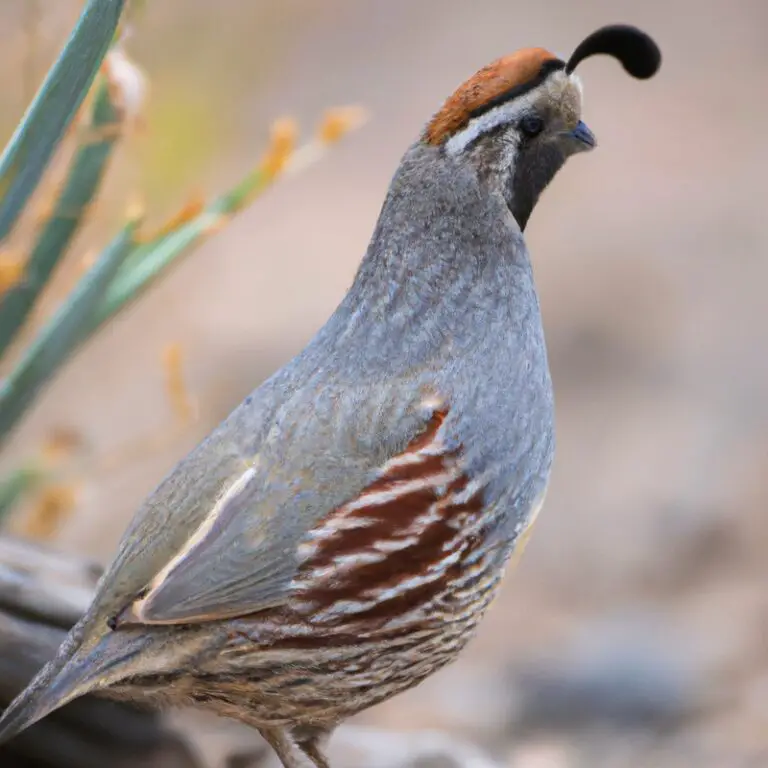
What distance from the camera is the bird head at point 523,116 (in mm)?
2299

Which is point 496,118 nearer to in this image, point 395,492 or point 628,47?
point 628,47

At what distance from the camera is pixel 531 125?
2350mm

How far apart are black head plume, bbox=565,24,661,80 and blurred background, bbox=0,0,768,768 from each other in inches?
62.2

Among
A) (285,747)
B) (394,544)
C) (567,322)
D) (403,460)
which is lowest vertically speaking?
(285,747)

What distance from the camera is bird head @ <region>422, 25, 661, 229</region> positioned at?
90.5 inches

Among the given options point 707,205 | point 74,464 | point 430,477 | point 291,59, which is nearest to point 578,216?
point 707,205

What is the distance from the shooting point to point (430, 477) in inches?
89.9

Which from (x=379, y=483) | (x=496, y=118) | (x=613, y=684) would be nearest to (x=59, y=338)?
(x=379, y=483)

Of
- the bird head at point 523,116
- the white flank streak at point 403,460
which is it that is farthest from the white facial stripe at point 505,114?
the white flank streak at point 403,460

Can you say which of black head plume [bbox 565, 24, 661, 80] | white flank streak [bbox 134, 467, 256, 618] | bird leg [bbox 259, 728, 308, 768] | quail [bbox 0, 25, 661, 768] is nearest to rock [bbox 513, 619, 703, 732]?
bird leg [bbox 259, 728, 308, 768]

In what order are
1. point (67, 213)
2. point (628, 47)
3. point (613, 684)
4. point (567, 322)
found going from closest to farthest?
point (628, 47) < point (67, 213) < point (613, 684) < point (567, 322)

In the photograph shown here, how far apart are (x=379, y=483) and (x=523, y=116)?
2.23 ft

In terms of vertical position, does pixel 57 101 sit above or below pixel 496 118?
below

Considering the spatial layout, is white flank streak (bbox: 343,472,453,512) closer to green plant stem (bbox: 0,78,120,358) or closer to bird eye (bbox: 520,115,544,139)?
bird eye (bbox: 520,115,544,139)
